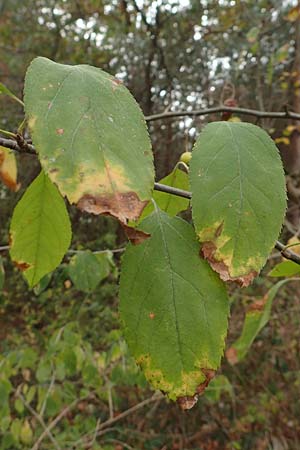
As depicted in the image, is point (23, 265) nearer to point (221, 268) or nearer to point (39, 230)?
point (39, 230)

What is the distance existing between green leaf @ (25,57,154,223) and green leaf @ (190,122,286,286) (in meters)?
0.06

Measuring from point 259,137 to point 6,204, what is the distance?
18.5 feet

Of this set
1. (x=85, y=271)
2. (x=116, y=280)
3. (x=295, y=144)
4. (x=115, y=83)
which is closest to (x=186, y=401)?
(x=115, y=83)

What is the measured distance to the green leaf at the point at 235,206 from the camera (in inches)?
14.9

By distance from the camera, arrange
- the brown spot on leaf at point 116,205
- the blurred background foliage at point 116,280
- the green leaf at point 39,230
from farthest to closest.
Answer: the blurred background foliage at point 116,280 < the green leaf at point 39,230 < the brown spot on leaf at point 116,205

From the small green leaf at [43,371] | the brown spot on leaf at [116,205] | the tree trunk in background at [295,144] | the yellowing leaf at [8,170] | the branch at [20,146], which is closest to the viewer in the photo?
the brown spot on leaf at [116,205]

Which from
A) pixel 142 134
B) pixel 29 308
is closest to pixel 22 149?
pixel 142 134

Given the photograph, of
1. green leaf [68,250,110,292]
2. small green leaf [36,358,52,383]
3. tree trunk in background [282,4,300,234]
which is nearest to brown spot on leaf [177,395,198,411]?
green leaf [68,250,110,292]

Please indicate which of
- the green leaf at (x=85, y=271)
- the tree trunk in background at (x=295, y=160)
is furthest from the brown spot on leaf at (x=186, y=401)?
the tree trunk in background at (x=295, y=160)

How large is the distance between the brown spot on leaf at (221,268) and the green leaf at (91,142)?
0.26 feet

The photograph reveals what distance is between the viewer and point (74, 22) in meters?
5.34

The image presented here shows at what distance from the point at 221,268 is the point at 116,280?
386 centimetres

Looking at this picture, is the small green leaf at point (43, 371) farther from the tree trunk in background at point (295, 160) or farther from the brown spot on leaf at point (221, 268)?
the tree trunk in background at point (295, 160)

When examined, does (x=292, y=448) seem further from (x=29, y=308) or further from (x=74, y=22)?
(x=74, y=22)
